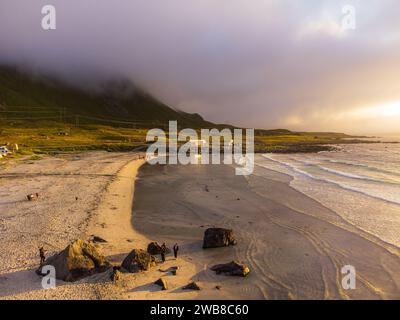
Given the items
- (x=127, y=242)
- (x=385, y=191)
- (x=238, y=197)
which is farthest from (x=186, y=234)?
(x=385, y=191)

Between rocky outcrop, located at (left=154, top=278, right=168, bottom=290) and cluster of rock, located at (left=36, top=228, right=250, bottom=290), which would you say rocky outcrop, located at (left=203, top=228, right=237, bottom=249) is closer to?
cluster of rock, located at (left=36, top=228, right=250, bottom=290)

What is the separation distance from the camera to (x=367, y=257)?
2019 cm

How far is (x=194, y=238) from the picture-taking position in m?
23.3

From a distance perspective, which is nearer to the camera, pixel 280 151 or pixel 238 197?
pixel 238 197

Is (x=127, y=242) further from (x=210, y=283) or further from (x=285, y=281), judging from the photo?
(x=285, y=281)

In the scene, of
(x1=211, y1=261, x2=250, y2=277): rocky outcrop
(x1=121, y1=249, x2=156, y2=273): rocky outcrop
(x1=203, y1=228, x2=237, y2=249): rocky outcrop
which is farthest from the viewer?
(x1=203, y1=228, x2=237, y2=249): rocky outcrop

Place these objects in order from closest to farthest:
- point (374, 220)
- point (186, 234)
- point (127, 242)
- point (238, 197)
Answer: point (127, 242)
point (186, 234)
point (374, 220)
point (238, 197)

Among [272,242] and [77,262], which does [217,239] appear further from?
[77,262]

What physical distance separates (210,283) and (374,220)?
59.3 feet

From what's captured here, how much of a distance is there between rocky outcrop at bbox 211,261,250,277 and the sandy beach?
0.33 meters

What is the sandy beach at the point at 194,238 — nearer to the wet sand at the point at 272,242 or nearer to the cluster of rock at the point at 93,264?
the wet sand at the point at 272,242

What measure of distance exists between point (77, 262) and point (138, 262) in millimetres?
2924

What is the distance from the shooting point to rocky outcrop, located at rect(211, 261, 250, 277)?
17359 millimetres

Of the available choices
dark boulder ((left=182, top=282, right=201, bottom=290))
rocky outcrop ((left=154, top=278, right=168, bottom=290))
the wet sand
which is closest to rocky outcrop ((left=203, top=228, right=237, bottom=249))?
the wet sand
